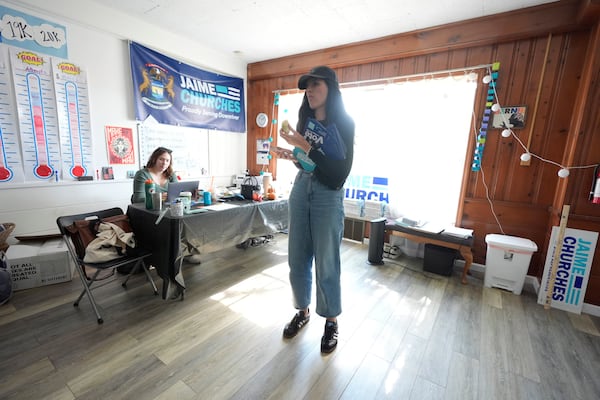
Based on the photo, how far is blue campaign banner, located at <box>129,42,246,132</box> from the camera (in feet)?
9.90

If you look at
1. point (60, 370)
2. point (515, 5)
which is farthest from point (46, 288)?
point (515, 5)

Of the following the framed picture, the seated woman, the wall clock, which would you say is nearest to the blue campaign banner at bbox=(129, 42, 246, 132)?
the wall clock

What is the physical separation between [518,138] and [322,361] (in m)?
2.71

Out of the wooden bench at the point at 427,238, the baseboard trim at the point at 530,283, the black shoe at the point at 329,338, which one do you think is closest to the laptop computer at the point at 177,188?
the black shoe at the point at 329,338

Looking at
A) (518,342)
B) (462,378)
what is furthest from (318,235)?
(518,342)

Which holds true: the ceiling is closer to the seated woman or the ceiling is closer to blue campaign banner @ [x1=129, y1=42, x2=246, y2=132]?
blue campaign banner @ [x1=129, y1=42, x2=246, y2=132]

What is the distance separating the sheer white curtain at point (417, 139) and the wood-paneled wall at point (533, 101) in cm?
13

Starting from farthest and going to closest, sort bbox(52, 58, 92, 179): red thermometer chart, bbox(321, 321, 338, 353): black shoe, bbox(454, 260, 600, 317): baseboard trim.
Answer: bbox(52, 58, 92, 179): red thermometer chart, bbox(454, 260, 600, 317): baseboard trim, bbox(321, 321, 338, 353): black shoe

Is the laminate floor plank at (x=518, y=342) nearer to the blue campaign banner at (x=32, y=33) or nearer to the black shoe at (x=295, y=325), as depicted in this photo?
the black shoe at (x=295, y=325)

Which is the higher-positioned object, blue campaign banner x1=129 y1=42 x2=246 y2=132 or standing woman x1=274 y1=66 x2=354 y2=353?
blue campaign banner x1=129 y1=42 x2=246 y2=132

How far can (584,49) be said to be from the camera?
7.27ft

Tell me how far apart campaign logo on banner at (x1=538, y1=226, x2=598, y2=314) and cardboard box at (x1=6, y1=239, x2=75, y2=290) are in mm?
4124

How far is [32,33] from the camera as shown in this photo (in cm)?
228

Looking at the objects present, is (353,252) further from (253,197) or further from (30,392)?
(30,392)
